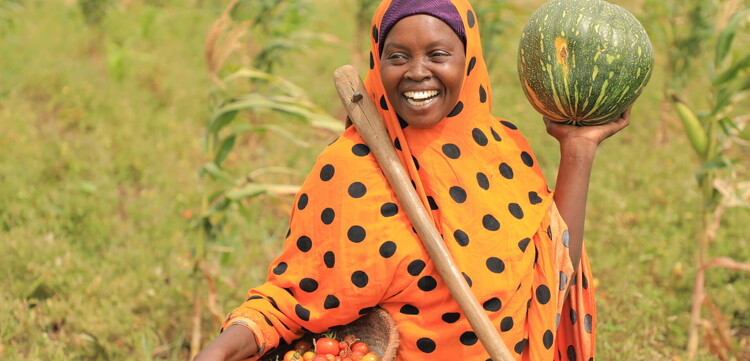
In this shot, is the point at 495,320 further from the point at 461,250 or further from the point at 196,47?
the point at 196,47

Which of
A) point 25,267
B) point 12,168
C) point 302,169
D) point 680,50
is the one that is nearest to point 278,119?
point 302,169

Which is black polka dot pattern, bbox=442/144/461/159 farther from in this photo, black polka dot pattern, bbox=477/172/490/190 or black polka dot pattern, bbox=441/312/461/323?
black polka dot pattern, bbox=441/312/461/323

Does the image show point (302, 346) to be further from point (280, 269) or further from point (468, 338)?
point (468, 338)

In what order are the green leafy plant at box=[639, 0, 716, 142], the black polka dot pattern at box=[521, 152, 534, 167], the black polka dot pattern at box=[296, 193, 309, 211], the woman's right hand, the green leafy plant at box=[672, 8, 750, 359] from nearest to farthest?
the woman's right hand
the black polka dot pattern at box=[296, 193, 309, 211]
the black polka dot pattern at box=[521, 152, 534, 167]
the green leafy plant at box=[672, 8, 750, 359]
the green leafy plant at box=[639, 0, 716, 142]

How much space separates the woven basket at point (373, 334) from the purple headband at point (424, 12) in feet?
2.76

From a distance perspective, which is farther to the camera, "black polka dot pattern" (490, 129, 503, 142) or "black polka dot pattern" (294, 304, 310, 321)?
"black polka dot pattern" (490, 129, 503, 142)

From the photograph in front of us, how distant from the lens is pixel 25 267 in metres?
4.02

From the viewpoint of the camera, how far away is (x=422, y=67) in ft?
6.63

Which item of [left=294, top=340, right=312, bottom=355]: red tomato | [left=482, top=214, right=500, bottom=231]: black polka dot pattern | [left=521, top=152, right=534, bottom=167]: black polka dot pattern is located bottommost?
[left=294, top=340, right=312, bottom=355]: red tomato

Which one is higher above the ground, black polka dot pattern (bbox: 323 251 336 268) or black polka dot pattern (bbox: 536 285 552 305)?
black polka dot pattern (bbox: 323 251 336 268)

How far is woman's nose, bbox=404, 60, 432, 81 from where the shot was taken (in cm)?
201

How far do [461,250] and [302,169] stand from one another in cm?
354

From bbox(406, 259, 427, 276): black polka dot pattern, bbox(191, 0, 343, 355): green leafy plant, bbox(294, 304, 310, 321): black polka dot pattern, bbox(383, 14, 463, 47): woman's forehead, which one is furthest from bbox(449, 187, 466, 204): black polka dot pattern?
bbox(191, 0, 343, 355): green leafy plant

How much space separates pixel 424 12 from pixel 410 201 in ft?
1.74
